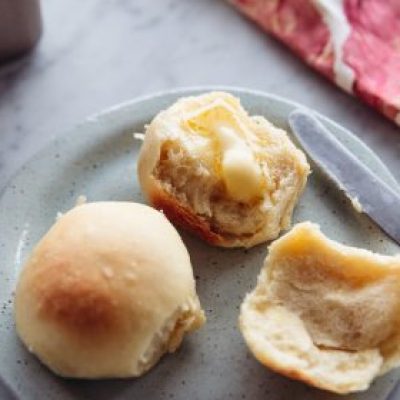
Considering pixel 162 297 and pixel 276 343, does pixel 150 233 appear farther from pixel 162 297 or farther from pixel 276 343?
pixel 276 343

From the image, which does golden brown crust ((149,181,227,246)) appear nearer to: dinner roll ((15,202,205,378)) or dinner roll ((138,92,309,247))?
dinner roll ((138,92,309,247))

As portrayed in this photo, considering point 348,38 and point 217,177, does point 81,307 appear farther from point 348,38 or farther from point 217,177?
point 348,38

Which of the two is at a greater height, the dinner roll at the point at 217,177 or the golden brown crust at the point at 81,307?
the dinner roll at the point at 217,177

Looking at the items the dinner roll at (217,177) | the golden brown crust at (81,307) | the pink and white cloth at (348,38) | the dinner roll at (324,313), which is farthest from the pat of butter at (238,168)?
the pink and white cloth at (348,38)

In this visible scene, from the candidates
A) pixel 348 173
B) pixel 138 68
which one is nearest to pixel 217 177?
pixel 348 173

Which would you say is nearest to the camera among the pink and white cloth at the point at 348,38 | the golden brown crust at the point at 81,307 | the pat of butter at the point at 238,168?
the golden brown crust at the point at 81,307

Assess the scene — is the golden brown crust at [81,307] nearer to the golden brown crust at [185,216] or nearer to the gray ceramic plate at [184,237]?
the gray ceramic plate at [184,237]
